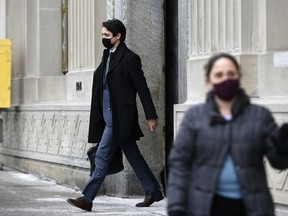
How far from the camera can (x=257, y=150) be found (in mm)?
5250

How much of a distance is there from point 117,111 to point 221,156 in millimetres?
5389

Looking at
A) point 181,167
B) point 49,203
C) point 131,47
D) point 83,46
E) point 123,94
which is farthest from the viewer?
point 83,46

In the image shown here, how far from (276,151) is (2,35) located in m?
14.1

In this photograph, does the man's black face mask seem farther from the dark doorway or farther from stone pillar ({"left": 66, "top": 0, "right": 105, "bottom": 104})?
stone pillar ({"left": 66, "top": 0, "right": 105, "bottom": 104})

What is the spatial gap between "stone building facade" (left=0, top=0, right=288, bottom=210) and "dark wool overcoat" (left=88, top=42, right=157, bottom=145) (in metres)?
0.43

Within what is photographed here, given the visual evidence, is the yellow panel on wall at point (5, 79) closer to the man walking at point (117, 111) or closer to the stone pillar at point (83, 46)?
the stone pillar at point (83, 46)

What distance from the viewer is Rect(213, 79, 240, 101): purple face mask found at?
5219mm

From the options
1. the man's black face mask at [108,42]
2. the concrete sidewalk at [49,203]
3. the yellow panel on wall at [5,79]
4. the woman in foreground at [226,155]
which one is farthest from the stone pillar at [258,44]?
the yellow panel on wall at [5,79]

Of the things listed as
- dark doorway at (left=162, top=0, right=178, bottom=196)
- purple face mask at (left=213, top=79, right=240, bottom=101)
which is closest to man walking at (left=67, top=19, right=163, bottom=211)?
dark doorway at (left=162, top=0, right=178, bottom=196)

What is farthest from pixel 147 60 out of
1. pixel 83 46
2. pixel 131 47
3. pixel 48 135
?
pixel 48 135

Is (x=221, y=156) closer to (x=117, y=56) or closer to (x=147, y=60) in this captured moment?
(x=117, y=56)

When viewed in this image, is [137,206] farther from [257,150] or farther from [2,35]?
[2,35]

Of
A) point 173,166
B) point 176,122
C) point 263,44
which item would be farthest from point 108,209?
point 173,166

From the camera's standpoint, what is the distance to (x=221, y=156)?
5.21 metres
